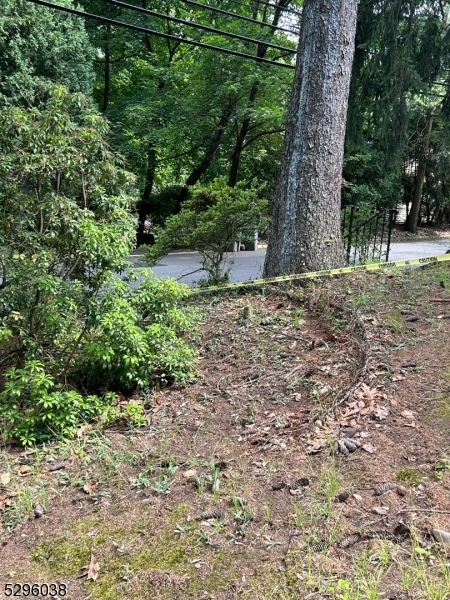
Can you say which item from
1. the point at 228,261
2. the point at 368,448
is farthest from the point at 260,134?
the point at 368,448

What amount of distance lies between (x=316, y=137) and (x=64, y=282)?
10.5ft

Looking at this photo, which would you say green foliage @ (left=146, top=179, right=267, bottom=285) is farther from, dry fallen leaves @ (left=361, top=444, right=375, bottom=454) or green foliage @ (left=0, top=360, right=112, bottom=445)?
dry fallen leaves @ (left=361, top=444, right=375, bottom=454)

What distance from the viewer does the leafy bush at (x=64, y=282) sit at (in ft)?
10.4

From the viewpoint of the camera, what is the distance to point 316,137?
16.6 feet

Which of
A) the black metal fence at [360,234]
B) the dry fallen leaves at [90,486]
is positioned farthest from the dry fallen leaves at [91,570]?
the black metal fence at [360,234]

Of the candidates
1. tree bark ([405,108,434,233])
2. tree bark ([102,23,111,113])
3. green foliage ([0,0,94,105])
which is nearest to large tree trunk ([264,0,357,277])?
green foliage ([0,0,94,105])

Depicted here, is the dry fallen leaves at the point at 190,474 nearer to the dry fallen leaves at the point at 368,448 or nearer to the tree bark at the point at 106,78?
the dry fallen leaves at the point at 368,448

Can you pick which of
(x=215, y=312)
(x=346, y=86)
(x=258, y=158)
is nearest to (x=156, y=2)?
(x=258, y=158)

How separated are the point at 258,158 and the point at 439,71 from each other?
8277 millimetres

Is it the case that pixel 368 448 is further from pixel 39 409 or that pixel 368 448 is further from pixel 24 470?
pixel 39 409

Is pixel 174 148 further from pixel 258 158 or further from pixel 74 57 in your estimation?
pixel 74 57

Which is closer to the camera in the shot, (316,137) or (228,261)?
(316,137)

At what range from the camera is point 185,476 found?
2439mm

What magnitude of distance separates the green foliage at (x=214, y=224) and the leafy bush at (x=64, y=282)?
2217 millimetres
